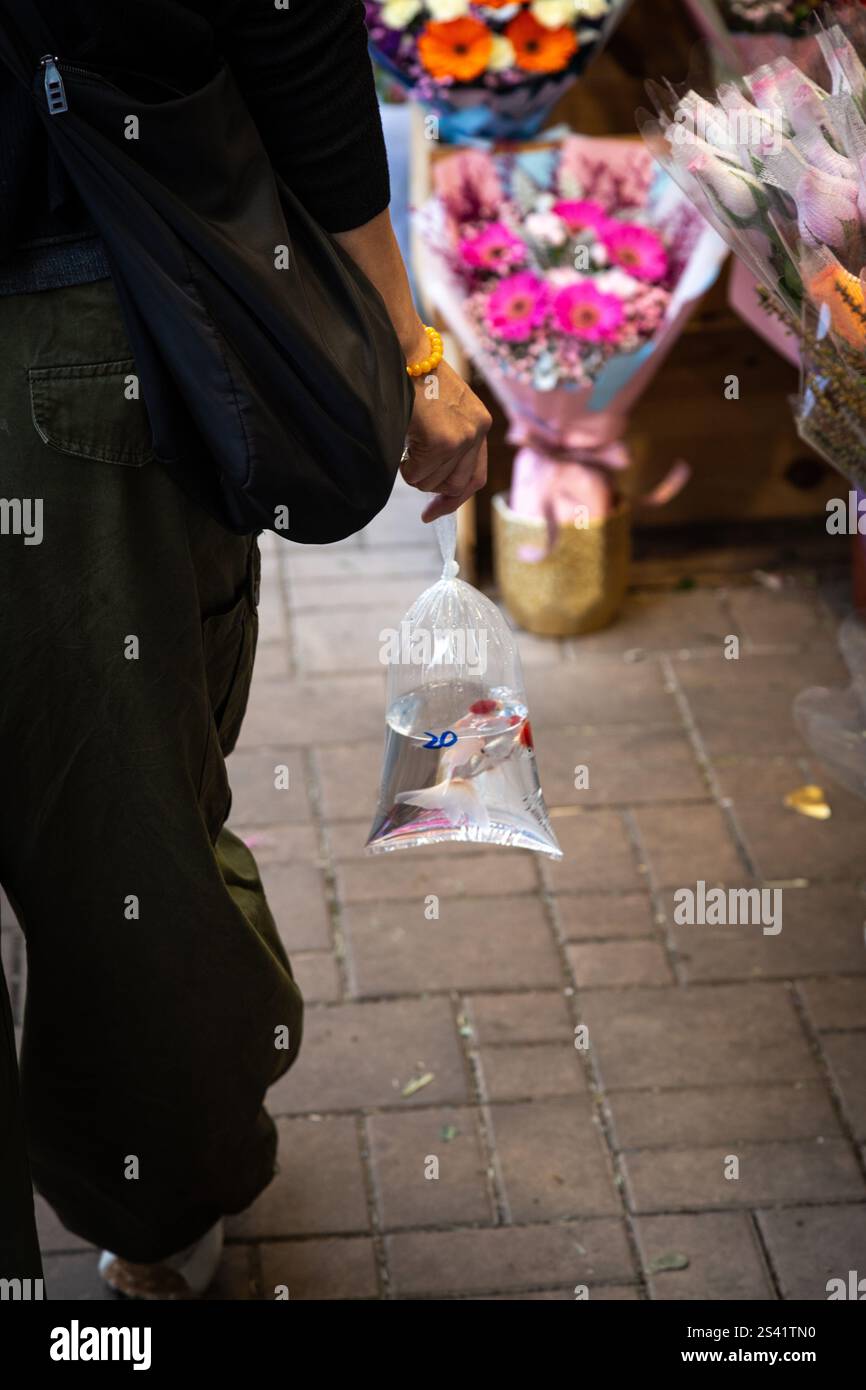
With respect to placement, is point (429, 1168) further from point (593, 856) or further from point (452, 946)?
point (593, 856)

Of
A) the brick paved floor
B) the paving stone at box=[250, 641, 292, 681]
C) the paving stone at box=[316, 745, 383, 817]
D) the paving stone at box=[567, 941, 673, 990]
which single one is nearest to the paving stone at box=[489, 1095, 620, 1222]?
the brick paved floor

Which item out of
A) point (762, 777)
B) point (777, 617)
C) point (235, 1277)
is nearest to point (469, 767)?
point (235, 1277)

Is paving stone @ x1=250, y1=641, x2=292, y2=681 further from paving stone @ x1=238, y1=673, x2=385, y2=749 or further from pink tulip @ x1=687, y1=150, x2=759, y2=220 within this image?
pink tulip @ x1=687, y1=150, x2=759, y2=220

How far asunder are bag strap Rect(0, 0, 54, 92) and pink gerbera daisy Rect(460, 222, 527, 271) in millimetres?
2013

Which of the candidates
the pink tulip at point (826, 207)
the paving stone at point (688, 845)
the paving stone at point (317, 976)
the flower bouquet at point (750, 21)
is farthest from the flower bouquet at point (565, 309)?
the pink tulip at point (826, 207)

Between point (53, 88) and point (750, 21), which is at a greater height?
point (53, 88)

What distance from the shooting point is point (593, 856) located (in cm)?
273

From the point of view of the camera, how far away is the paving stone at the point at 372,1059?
89.6 inches

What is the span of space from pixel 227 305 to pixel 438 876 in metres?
1.58

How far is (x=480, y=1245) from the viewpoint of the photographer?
2049 mm

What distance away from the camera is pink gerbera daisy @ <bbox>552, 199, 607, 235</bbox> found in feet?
10.4

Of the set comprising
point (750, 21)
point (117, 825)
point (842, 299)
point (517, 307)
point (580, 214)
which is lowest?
point (517, 307)

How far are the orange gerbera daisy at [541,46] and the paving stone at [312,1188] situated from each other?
2.02 m
